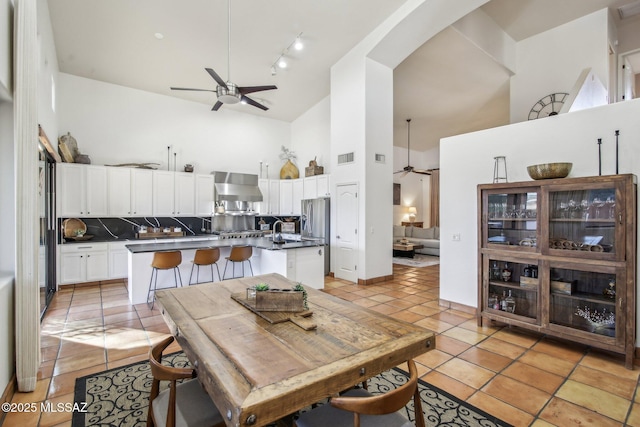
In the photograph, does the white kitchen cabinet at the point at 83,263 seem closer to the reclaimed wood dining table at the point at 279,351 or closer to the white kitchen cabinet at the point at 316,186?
the white kitchen cabinet at the point at 316,186

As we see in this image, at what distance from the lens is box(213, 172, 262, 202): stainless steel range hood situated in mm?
7078

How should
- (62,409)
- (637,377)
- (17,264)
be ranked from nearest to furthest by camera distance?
(62,409)
(17,264)
(637,377)

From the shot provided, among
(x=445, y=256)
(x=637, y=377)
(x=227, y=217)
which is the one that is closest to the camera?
(x=637, y=377)

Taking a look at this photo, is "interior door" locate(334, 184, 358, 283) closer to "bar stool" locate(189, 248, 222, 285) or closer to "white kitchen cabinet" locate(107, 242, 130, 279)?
"bar stool" locate(189, 248, 222, 285)

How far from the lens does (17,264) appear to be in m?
2.27

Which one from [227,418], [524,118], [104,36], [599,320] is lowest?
[599,320]

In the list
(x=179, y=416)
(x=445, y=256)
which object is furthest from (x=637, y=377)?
(x=179, y=416)

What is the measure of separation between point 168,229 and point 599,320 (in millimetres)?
7106

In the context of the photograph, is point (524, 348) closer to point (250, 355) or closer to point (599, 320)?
point (599, 320)

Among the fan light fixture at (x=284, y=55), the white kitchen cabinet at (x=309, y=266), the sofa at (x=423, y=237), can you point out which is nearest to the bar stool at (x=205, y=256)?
the white kitchen cabinet at (x=309, y=266)

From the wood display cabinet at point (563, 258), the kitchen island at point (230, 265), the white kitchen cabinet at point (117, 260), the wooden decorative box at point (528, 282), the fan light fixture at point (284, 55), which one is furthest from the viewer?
the white kitchen cabinet at point (117, 260)

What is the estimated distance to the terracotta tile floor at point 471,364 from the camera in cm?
208

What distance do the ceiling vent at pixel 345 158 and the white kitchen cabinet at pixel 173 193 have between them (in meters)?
3.38

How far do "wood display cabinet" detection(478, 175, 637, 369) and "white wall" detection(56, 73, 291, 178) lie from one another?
20.2 feet
